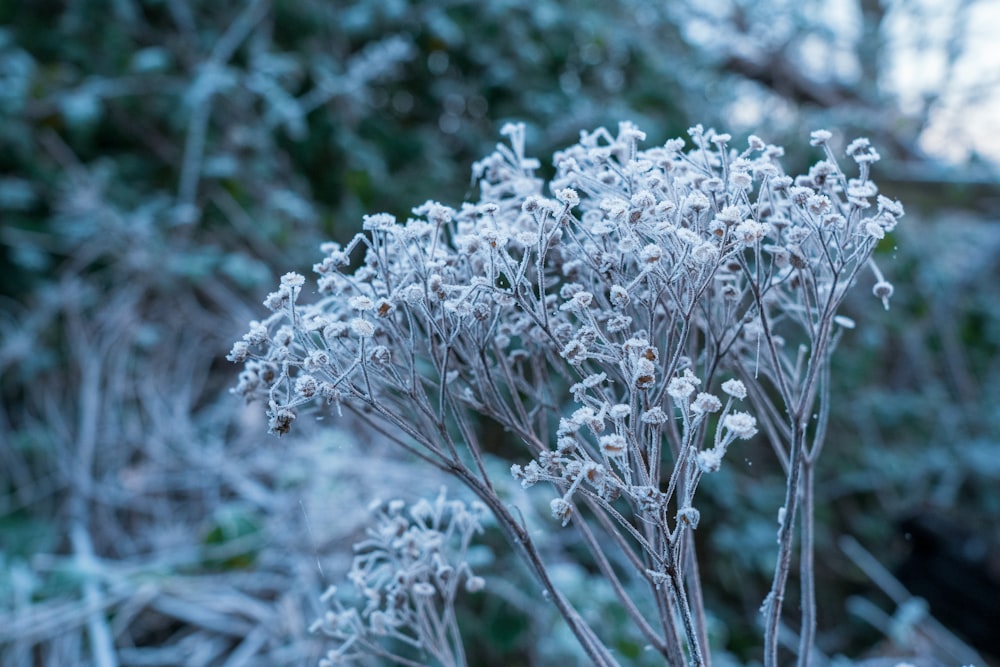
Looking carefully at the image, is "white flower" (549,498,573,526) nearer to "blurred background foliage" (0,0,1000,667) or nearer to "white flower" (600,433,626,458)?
"white flower" (600,433,626,458)

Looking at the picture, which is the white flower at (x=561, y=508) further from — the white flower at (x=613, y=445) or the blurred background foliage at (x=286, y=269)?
the blurred background foliage at (x=286, y=269)

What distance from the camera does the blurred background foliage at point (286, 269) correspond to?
1.34 meters

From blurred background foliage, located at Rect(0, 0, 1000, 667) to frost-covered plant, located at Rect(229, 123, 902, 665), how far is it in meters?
0.72

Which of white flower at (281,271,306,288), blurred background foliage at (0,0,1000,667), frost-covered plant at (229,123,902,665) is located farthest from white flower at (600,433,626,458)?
blurred background foliage at (0,0,1000,667)

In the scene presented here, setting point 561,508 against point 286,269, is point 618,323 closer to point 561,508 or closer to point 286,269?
point 561,508

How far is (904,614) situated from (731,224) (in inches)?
39.8

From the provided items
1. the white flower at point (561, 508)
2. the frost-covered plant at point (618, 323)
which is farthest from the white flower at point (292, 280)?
the white flower at point (561, 508)

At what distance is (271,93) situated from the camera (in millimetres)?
1533

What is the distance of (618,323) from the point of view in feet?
1.15

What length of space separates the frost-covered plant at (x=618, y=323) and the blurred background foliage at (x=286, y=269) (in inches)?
28.2

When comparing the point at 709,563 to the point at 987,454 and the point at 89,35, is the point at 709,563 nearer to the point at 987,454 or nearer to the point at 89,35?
the point at 987,454

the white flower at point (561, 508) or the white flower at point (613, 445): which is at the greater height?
the white flower at point (613, 445)

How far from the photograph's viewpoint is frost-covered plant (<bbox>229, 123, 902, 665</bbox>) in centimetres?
33

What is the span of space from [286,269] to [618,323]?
52.0 inches
